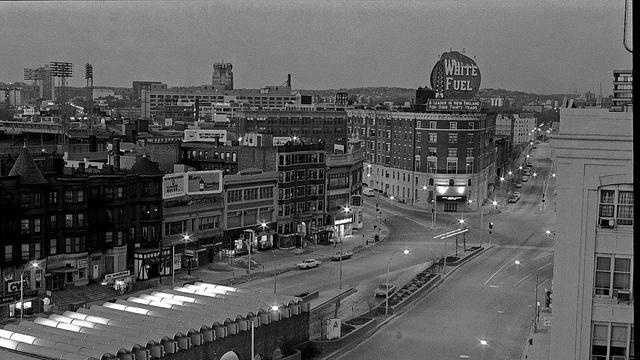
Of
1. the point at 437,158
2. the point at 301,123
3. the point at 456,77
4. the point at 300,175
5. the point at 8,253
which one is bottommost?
the point at 8,253

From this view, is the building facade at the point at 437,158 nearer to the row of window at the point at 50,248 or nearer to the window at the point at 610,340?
the row of window at the point at 50,248

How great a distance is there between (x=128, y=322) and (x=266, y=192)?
35.2 m

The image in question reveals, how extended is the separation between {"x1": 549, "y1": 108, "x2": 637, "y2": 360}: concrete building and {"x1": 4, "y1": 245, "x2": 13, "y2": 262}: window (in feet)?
123

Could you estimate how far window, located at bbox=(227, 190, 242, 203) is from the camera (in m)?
63.8

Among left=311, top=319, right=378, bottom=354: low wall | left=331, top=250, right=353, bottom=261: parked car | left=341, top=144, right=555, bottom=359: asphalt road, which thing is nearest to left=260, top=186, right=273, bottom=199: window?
left=331, top=250, right=353, bottom=261: parked car

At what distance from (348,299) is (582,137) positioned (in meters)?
34.7

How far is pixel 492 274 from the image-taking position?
190 feet

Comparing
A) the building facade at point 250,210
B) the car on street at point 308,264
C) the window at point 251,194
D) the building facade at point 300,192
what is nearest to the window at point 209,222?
the building facade at point 250,210

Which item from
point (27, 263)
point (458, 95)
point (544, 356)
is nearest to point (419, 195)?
point (458, 95)

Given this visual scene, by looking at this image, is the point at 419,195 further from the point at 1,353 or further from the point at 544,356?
the point at 544,356

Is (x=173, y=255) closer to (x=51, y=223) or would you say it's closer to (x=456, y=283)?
(x=51, y=223)

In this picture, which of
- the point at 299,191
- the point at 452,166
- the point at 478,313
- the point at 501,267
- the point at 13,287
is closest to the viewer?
the point at 478,313

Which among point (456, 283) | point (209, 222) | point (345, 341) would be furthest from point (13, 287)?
point (456, 283)

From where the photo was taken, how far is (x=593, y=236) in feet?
52.2
